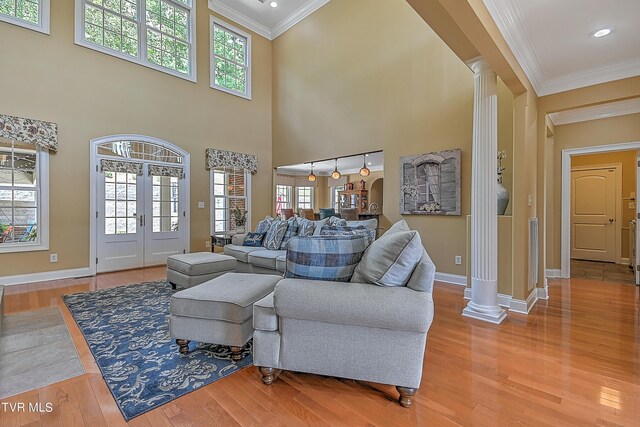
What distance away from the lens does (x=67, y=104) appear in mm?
4617

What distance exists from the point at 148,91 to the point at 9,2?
1920 mm

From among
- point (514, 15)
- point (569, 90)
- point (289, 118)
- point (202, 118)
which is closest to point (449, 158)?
point (569, 90)

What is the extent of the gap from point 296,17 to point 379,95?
326cm

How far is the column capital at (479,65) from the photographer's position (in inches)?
110

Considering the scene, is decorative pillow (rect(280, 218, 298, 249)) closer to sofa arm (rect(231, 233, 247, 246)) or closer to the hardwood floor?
sofa arm (rect(231, 233, 247, 246))

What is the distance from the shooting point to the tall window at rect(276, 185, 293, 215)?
10.8 meters

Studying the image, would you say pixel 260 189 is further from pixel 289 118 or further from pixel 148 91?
pixel 148 91

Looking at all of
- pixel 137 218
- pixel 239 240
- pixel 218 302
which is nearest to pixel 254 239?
pixel 239 240

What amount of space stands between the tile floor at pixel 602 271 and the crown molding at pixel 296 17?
7011 mm

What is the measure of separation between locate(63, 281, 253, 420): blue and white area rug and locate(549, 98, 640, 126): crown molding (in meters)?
5.13

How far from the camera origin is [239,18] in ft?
22.2

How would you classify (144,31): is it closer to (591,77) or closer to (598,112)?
(591,77)

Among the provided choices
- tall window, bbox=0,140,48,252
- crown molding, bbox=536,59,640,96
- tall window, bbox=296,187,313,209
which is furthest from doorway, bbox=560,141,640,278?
tall window, bbox=0,140,48,252

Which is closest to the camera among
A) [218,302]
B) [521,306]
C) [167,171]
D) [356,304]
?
[356,304]
